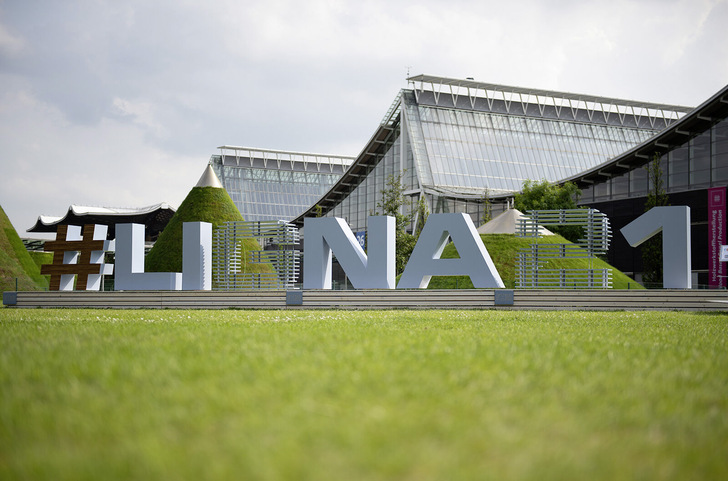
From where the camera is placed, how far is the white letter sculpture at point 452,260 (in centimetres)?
2734

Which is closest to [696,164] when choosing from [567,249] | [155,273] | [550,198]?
[550,198]

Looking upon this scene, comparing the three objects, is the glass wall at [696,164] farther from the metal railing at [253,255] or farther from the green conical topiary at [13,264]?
the green conical topiary at [13,264]

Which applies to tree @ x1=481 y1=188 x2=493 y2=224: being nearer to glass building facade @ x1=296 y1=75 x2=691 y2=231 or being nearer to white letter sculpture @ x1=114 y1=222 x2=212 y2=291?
glass building facade @ x1=296 y1=75 x2=691 y2=231

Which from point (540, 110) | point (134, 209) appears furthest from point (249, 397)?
point (134, 209)

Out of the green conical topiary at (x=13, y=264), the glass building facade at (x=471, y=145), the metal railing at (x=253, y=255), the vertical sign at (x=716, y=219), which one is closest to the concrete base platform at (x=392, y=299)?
the metal railing at (x=253, y=255)

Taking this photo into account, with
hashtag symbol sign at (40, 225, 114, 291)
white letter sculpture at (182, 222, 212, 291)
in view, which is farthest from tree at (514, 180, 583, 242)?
hashtag symbol sign at (40, 225, 114, 291)

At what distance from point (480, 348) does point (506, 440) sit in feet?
18.1

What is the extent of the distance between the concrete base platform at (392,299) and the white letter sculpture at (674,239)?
1.02 metres

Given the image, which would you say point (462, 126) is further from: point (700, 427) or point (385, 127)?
point (700, 427)

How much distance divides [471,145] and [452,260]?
45753 mm

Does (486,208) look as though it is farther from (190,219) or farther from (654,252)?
(190,219)

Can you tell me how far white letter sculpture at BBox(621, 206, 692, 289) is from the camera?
84.8 ft

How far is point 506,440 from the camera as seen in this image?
16.3ft

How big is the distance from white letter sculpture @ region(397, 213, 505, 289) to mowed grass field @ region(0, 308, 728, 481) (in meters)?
17.0
